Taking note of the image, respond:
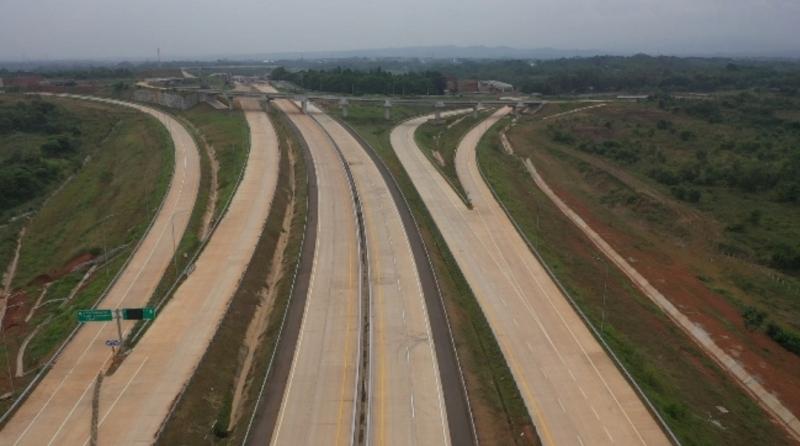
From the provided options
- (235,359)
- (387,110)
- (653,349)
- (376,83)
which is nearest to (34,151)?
(387,110)

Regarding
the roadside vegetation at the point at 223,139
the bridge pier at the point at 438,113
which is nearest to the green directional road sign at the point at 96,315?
the roadside vegetation at the point at 223,139

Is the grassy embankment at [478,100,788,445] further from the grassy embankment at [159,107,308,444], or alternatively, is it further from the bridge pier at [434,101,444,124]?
the bridge pier at [434,101,444,124]

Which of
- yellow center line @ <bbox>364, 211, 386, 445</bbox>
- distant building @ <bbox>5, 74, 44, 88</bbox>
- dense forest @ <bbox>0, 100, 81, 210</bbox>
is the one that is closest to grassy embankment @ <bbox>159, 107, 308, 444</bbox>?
yellow center line @ <bbox>364, 211, 386, 445</bbox>

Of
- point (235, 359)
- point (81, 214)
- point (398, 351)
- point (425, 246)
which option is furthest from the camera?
point (81, 214)

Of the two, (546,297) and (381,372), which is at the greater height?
(546,297)

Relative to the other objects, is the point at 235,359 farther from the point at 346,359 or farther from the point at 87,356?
the point at 87,356

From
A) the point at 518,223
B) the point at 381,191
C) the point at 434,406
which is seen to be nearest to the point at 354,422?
the point at 434,406

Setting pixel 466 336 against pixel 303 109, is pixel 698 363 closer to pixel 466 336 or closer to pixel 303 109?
pixel 466 336

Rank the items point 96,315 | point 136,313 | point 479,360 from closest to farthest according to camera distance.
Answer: point 96,315
point 136,313
point 479,360
